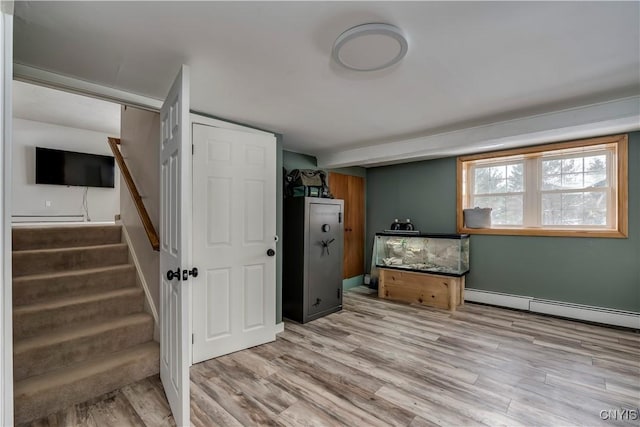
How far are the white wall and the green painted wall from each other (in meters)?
4.88

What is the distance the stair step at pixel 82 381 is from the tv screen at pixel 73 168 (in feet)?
12.7

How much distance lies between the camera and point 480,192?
14.5 feet

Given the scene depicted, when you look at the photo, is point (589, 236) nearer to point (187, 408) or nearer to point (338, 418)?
point (338, 418)

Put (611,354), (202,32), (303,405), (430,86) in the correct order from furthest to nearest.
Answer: (611,354) → (430,86) → (303,405) → (202,32)

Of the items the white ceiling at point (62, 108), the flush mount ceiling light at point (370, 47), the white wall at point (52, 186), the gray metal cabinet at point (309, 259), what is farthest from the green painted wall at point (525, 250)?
the white wall at point (52, 186)

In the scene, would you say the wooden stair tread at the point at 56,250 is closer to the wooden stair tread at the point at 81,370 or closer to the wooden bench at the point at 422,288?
the wooden stair tread at the point at 81,370

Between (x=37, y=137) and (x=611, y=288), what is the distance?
8.12m

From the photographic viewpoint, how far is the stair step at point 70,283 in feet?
7.72

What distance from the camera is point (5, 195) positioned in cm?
125

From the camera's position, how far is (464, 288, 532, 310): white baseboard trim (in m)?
3.93

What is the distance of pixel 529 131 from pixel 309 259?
2.73 meters

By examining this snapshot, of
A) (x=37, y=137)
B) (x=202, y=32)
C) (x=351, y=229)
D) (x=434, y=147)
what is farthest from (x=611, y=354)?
(x=37, y=137)

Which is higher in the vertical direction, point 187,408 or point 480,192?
point 480,192

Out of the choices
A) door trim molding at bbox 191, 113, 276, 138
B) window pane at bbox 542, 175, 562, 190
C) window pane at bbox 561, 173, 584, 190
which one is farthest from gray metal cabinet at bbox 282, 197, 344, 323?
window pane at bbox 561, 173, 584, 190
